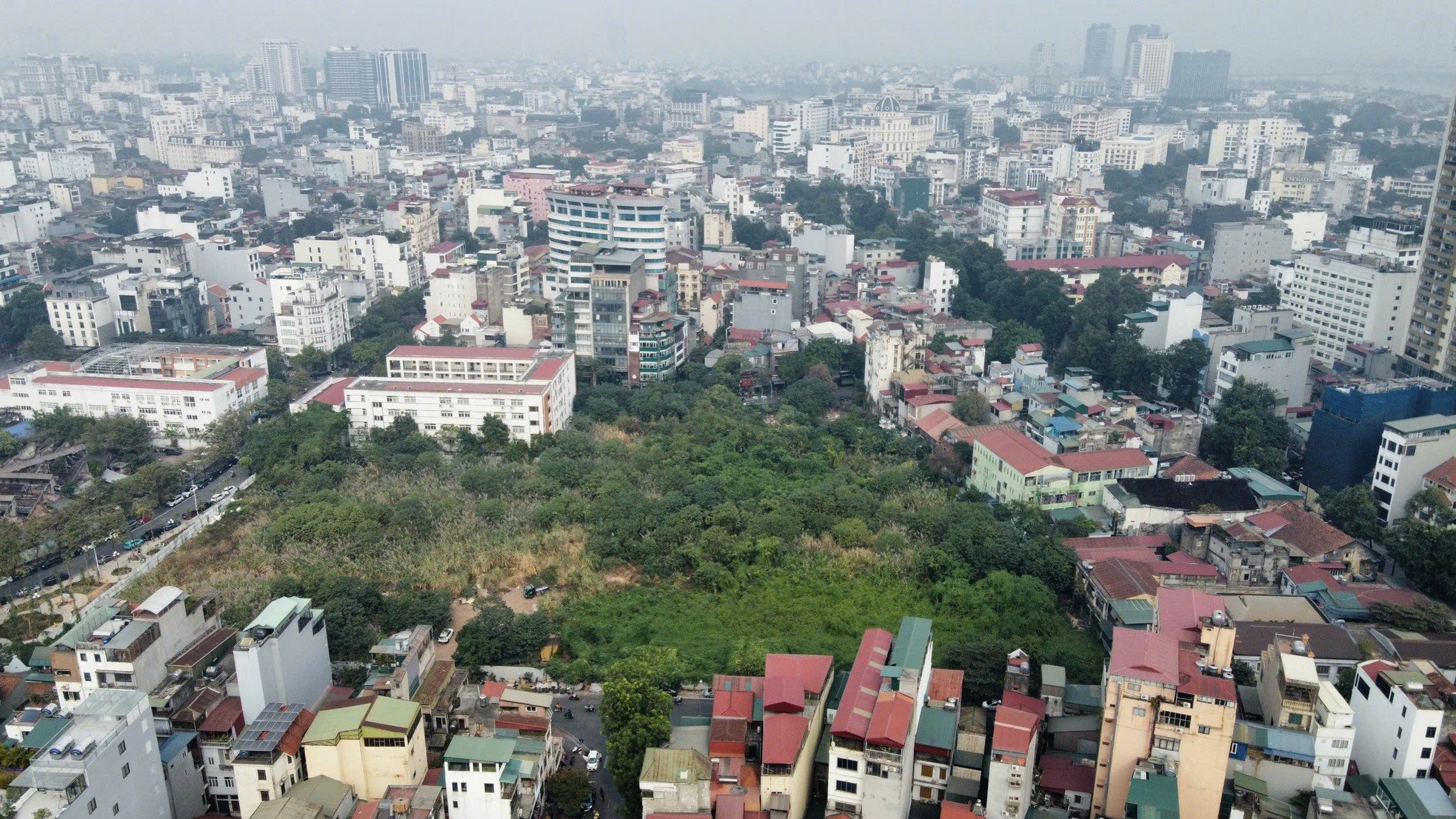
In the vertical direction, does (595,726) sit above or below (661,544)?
below

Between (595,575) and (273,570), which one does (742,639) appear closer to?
(595,575)

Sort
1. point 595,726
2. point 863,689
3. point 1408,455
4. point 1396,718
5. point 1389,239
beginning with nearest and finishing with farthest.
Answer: point 863,689
point 1396,718
point 595,726
point 1408,455
point 1389,239

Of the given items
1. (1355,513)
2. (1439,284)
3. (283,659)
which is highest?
(1439,284)

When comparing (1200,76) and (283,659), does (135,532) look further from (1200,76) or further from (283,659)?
(1200,76)

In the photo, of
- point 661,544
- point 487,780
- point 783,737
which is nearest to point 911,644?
point 783,737

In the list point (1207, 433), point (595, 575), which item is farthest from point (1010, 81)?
point (595, 575)

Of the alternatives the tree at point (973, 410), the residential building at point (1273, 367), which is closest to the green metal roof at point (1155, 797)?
the tree at point (973, 410)
